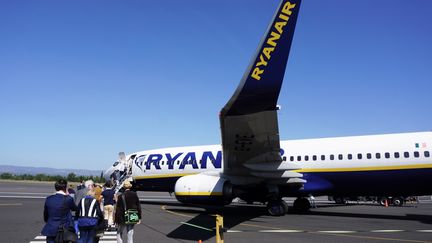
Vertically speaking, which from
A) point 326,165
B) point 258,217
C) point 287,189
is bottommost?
point 258,217

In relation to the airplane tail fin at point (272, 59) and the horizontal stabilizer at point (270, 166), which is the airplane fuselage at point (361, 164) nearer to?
the horizontal stabilizer at point (270, 166)

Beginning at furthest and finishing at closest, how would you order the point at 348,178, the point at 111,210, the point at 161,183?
the point at 161,183 < the point at 348,178 < the point at 111,210

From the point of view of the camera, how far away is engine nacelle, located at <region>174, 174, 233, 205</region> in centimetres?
1362

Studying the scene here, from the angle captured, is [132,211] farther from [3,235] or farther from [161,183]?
[161,183]

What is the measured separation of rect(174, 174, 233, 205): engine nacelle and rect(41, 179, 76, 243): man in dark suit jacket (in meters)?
7.97

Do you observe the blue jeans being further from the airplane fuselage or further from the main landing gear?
the main landing gear

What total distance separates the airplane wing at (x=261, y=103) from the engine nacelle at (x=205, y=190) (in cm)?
79

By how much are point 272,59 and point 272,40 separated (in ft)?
1.38

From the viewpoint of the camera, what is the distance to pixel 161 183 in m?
19.0

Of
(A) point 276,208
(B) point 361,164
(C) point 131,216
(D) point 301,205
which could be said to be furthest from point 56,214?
(D) point 301,205

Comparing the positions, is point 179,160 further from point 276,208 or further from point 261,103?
point 261,103

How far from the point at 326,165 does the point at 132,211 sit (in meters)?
10.4

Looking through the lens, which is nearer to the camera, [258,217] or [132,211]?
[132,211]

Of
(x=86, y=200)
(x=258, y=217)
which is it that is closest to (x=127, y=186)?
(x=86, y=200)
